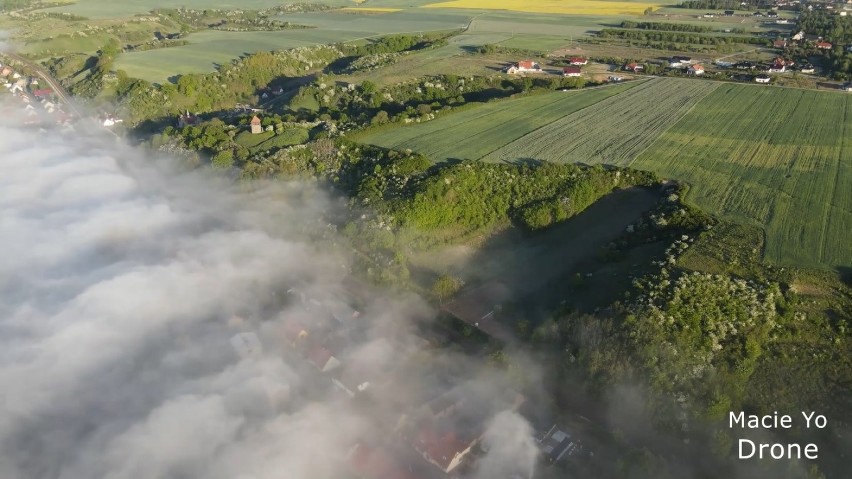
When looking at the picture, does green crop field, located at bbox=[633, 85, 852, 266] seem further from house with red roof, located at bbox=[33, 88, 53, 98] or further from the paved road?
house with red roof, located at bbox=[33, 88, 53, 98]

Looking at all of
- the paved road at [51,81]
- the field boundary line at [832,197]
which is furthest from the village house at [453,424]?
the paved road at [51,81]

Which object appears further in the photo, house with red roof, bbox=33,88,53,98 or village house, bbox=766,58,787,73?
house with red roof, bbox=33,88,53,98

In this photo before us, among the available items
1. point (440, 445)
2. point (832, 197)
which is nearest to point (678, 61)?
point (832, 197)

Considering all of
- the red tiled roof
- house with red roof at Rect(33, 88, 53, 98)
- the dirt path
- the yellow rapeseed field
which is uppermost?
the yellow rapeseed field

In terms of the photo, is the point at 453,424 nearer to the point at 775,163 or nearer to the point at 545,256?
the point at 545,256

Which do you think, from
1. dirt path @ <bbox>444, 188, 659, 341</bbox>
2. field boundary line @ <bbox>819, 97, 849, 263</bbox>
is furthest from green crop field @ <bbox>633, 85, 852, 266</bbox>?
dirt path @ <bbox>444, 188, 659, 341</bbox>
